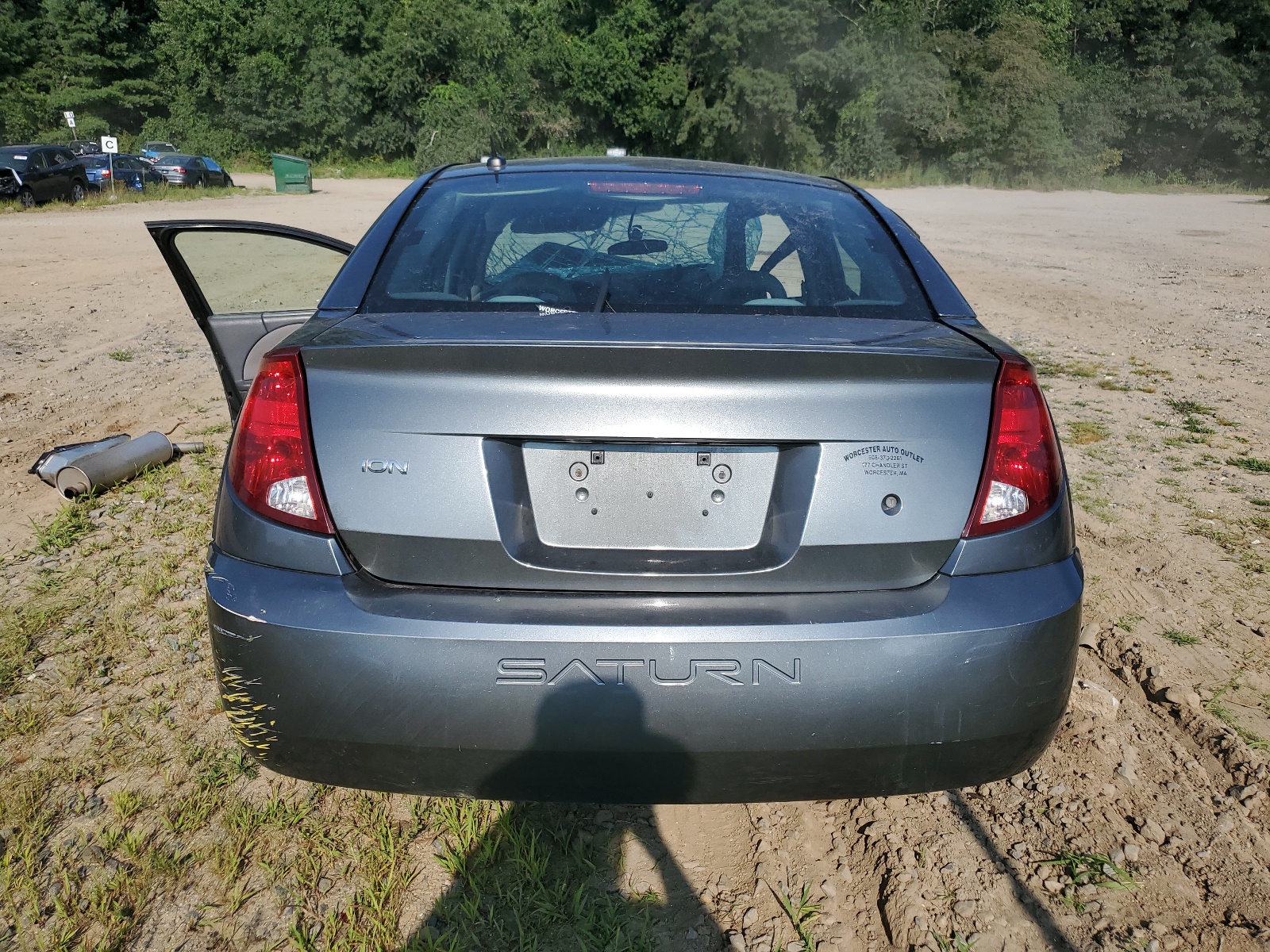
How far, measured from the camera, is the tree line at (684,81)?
161ft

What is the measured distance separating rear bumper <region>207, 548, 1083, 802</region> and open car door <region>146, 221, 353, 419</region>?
5.73 feet

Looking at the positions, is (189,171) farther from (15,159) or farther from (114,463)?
(114,463)

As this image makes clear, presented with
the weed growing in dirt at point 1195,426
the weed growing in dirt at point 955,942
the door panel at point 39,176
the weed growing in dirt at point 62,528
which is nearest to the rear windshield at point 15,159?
the door panel at point 39,176

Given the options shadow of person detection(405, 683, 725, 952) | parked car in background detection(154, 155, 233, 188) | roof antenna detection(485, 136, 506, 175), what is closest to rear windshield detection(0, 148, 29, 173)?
parked car in background detection(154, 155, 233, 188)

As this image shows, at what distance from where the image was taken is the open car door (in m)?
3.49

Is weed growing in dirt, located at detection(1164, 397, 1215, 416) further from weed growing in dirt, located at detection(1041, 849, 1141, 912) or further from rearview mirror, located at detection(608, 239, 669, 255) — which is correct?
rearview mirror, located at detection(608, 239, 669, 255)

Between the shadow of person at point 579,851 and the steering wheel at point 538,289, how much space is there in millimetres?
947

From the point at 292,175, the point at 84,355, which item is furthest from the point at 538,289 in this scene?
the point at 292,175

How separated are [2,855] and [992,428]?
238cm

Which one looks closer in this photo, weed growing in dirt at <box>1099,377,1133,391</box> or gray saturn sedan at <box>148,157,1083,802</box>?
gray saturn sedan at <box>148,157,1083,802</box>

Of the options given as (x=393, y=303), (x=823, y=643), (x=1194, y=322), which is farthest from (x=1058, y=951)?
(x=1194, y=322)

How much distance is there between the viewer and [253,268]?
4344 millimetres

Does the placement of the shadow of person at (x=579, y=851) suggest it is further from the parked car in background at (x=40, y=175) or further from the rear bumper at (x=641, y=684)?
the parked car in background at (x=40, y=175)

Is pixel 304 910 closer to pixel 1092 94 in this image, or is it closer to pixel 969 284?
pixel 969 284
